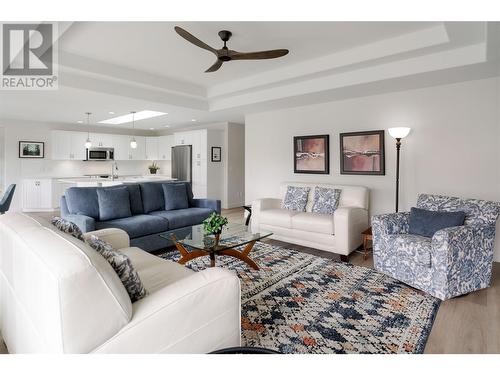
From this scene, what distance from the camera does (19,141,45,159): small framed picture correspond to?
286 inches

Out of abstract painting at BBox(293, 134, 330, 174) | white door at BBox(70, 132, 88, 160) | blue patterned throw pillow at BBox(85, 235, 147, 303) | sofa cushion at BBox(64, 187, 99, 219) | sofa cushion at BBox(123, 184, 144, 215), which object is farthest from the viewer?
white door at BBox(70, 132, 88, 160)

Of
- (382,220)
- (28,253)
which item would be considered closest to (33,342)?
(28,253)

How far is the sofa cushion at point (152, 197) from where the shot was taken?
14.5 feet

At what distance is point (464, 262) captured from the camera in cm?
263

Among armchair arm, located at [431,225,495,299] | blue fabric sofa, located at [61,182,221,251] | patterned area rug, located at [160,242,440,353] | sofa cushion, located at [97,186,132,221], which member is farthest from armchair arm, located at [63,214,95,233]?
armchair arm, located at [431,225,495,299]

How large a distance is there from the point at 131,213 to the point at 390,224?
10.8ft

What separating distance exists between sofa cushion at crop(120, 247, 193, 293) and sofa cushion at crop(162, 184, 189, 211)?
2227 millimetres

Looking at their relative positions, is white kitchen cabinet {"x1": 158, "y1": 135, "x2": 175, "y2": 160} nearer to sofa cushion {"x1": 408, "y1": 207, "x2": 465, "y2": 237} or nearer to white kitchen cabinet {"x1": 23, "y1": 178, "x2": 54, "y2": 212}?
white kitchen cabinet {"x1": 23, "y1": 178, "x2": 54, "y2": 212}

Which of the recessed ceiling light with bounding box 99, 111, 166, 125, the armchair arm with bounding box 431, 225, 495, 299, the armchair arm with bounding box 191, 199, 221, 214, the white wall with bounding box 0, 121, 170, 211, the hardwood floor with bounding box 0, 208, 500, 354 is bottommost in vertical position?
the hardwood floor with bounding box 0, 208, 500, 354

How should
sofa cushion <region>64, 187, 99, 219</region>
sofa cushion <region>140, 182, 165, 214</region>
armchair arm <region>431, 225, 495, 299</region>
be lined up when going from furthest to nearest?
1. sofa cushion <region>140, 182, 165, 214</region>
2. sofa cushion <region>64, 187, 99, 219</region>
3. armchair arm <region>431, 225, 495, 299</region>

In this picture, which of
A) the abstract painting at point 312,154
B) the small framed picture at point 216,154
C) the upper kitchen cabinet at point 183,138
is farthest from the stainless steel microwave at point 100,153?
the abstract painting at point 312,154

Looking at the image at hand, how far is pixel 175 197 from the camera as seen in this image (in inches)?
186

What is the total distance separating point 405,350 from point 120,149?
8.51m
